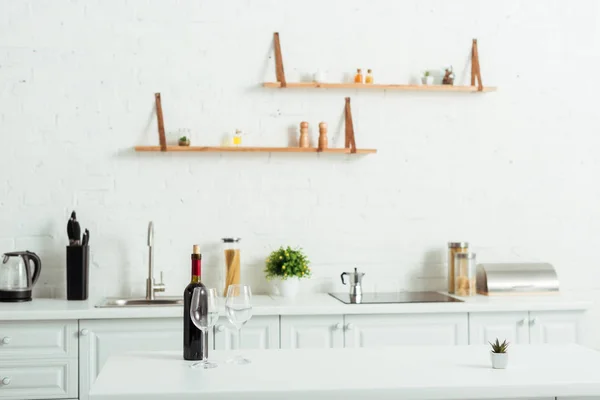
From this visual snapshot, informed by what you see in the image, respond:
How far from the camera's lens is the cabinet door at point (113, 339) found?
3512mm

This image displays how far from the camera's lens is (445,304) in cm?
371

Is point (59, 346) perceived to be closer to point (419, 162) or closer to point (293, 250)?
point (293, 250)

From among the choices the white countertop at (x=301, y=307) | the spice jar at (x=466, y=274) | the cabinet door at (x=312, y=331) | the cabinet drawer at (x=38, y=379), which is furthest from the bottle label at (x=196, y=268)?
the spice jar at (x=466, y=274)

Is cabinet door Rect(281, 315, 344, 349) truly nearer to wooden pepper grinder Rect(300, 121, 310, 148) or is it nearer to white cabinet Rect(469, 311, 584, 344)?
white cabinet Rect(469, 311, 584, 344)

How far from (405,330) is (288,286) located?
2.11ft

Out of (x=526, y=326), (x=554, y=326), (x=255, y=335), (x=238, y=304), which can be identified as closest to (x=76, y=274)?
(x=255, y=335)

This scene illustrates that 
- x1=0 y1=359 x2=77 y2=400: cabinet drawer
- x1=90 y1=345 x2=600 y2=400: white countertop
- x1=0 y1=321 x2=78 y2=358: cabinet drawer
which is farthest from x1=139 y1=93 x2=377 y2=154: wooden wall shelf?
x1=90 y1=345 x2=600 y2=400: white countertop

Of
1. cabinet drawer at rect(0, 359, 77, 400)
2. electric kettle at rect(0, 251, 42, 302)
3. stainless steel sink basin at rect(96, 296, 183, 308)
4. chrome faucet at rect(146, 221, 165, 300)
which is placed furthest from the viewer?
chrome faucet at rect(146, 221, 165, 300)

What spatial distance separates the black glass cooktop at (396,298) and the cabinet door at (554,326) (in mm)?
390

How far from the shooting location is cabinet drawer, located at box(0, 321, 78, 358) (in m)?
3.47

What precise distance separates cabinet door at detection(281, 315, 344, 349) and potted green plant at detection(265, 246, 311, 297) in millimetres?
336

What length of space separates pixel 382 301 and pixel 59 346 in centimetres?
154

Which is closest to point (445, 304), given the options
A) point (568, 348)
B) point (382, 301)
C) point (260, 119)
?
point (382, 301)

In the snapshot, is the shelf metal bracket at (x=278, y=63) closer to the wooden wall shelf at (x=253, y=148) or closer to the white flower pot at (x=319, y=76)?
the white flower pot at (x=319, y=76)
